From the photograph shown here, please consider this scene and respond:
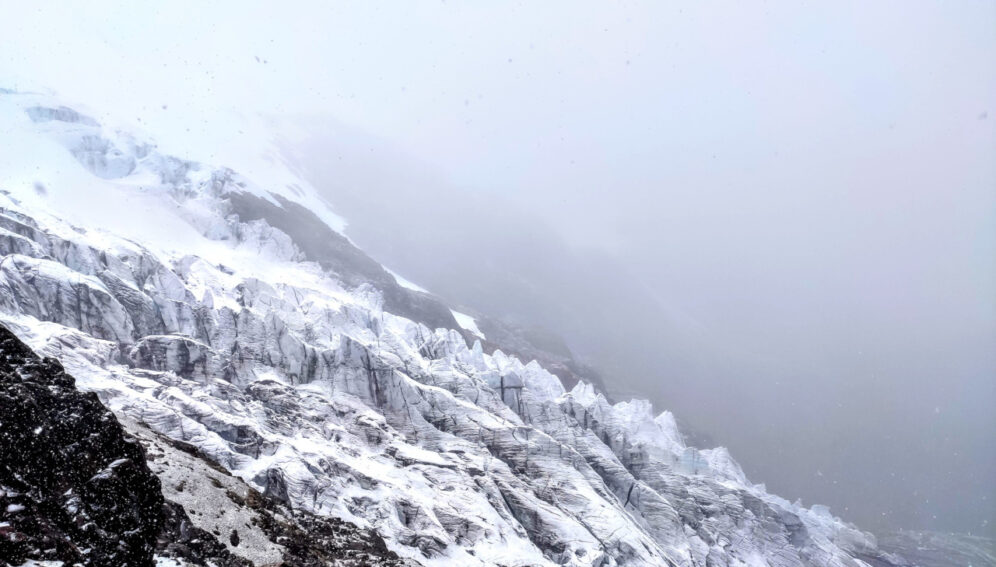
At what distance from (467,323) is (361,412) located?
91.8 metres

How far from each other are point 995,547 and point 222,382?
7547 inches

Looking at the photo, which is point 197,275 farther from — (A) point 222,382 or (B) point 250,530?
(B) point 250,530

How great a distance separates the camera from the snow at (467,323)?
141625 mm

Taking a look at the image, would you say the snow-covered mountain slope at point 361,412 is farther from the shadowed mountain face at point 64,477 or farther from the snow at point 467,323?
the snow at point 467,323

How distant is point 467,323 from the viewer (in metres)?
148

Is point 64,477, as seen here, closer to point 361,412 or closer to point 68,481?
point 68,481

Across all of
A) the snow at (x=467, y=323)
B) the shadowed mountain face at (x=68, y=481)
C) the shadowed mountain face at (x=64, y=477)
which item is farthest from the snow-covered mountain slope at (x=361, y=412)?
the snow at (x=467, y=323)

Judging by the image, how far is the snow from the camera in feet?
465

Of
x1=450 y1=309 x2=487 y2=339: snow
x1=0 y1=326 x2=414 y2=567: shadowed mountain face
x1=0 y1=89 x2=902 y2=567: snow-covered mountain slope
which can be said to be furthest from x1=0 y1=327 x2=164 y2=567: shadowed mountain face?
x1=450 y1=309 x2=487 y2=339: snow

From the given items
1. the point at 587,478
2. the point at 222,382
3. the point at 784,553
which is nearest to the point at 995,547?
the point at 784,553

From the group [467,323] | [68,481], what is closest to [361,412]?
[68,481]

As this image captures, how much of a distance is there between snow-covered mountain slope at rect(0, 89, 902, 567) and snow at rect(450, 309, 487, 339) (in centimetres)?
4979

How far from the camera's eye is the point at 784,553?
67625mm

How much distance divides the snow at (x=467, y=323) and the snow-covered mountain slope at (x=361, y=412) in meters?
49.8
